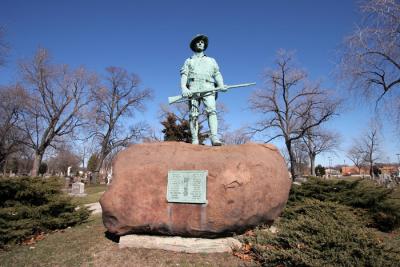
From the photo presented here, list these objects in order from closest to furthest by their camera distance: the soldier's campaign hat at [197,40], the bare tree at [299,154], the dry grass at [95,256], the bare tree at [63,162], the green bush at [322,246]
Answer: the green bush at [322,246] < the dry grass at [95,256] < the soldier's campaign hat at [197,40] < the bare tree at [299,154] < the bare tree at [63,162]

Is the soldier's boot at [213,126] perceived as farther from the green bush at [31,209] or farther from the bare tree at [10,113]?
the bare tree at [10,113]

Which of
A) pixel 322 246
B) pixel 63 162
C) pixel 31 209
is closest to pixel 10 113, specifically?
pixel 31 209

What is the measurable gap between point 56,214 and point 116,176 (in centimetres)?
333

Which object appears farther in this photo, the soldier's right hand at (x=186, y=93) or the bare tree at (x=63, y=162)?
the bare tree at (x=63, y=162)

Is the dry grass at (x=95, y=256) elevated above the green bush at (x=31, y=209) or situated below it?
below

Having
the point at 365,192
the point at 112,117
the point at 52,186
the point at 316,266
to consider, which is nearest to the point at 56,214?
the point at 52,186

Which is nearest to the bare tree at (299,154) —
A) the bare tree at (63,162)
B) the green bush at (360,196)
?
the green bush at (360,196)

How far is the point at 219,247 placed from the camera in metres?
5.42

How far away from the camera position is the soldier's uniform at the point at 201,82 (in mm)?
7382

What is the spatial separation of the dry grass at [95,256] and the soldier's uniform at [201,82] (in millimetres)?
2956

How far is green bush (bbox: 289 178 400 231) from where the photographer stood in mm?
8219

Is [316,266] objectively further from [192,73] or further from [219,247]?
[192,73]

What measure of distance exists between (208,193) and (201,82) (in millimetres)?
3197

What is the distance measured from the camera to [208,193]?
215 inches
